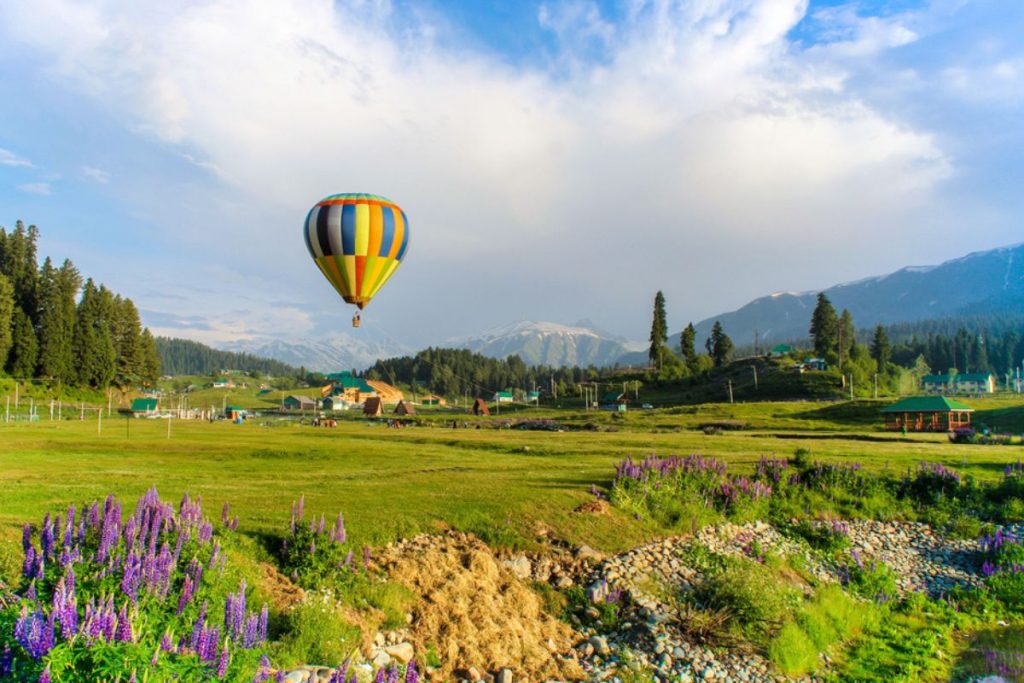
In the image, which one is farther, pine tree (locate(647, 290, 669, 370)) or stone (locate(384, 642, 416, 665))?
pine tree (locate(647, 290, 669, 370))

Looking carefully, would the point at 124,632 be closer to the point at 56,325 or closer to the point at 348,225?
the point at 348,225

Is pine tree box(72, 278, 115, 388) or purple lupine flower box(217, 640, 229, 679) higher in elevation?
pine tree box(72, 278, 115, 388)

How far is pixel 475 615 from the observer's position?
14.1 meters

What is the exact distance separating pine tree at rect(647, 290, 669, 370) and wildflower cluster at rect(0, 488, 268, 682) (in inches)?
6306

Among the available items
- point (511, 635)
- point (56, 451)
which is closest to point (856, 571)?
point (511, 635)

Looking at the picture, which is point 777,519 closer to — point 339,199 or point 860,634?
point 860,634

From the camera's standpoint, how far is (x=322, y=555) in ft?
45.5

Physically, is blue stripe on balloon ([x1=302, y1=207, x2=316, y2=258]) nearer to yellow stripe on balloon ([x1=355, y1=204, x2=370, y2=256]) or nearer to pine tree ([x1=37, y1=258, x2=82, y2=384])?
yellow stripe on balloon ([x1=355, y1=204, x2=370, y2=256])

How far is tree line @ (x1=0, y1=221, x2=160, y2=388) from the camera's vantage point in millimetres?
96000

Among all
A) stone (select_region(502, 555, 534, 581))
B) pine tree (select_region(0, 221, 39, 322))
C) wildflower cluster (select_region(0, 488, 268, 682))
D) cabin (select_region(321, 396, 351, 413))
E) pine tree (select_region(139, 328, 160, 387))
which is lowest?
cabin (select_region(321, 396, 351, 413))

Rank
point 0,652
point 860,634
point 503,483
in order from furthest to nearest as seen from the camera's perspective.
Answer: point 503,483, point 860,634, point 0,652

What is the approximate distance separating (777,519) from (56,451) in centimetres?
3521

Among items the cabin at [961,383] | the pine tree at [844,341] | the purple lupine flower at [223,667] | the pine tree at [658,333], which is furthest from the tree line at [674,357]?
the purple lupine flower at [223,667]

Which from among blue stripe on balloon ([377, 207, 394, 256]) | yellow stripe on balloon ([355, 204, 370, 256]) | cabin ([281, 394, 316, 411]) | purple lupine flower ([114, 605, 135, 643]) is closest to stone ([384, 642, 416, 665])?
purple lupine flower ([114, 605, 135, 643])
